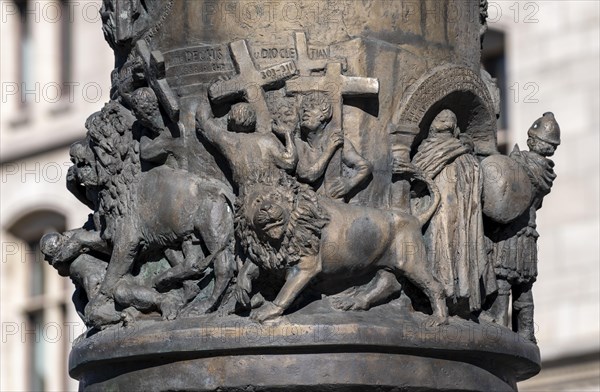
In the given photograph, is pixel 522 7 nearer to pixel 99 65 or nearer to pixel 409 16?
pixel 99 65

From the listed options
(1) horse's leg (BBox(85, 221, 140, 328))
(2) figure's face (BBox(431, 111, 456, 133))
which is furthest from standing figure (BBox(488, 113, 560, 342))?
(1) horse's leg (BBox(85, 221, 140, 328))

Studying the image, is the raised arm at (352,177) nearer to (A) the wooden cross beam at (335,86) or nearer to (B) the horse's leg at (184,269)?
(A) the wooden cross beam at (335,86)

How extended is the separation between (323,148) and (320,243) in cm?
50

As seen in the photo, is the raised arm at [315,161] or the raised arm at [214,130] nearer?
the raised arm at [315,161]

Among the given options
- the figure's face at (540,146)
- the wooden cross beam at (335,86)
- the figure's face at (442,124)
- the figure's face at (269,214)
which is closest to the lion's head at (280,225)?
the figure's face at (269,214)

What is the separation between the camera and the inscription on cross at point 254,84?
1013 cm

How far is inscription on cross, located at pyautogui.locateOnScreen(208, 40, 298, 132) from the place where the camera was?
10.1 meters

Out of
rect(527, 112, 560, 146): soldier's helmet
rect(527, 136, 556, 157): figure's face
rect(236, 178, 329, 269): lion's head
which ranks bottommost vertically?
rect(236, 178, 329, 269): lion's head

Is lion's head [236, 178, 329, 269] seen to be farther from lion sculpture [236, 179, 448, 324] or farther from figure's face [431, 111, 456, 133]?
figure's face [431, 111, 456, 133]

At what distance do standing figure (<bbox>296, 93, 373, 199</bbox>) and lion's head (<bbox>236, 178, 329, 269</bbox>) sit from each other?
0.21 meters

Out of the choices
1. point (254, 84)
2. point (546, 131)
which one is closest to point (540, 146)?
point (546, 131)

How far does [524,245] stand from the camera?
1063 cm

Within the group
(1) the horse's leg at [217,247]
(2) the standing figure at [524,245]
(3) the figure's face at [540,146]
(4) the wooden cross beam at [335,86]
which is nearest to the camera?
(1) the horse's leg at [217,247]

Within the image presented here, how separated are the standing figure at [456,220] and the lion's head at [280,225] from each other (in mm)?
654
